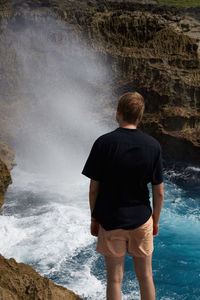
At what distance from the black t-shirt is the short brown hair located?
88 mm

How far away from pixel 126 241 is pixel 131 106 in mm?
980

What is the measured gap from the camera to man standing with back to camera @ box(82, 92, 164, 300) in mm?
2180

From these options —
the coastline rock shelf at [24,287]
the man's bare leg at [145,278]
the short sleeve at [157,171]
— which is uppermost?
the short sleeve at [157,171]

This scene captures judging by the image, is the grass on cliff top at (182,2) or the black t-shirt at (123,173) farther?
the grass on cliff top at (182,2)

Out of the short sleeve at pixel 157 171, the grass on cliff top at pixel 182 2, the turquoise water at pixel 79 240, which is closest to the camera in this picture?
the short sleeve at pixel 157 171

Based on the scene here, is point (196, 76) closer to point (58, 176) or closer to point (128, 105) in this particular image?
point (58, 176)

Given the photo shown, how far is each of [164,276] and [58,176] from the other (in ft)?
20.5

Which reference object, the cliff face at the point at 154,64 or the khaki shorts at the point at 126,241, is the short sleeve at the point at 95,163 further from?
the cliff face at the point at 154,64

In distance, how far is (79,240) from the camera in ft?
22.7

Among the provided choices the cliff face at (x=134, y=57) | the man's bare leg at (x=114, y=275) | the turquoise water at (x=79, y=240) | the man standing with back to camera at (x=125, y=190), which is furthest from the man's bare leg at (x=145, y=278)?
the cliff face at (x=134, y=57)

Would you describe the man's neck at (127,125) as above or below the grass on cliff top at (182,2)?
below

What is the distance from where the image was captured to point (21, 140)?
1243 centimetres

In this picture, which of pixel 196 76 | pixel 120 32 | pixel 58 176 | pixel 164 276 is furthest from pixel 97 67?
pixel 164 276

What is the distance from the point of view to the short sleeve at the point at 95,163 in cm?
219
